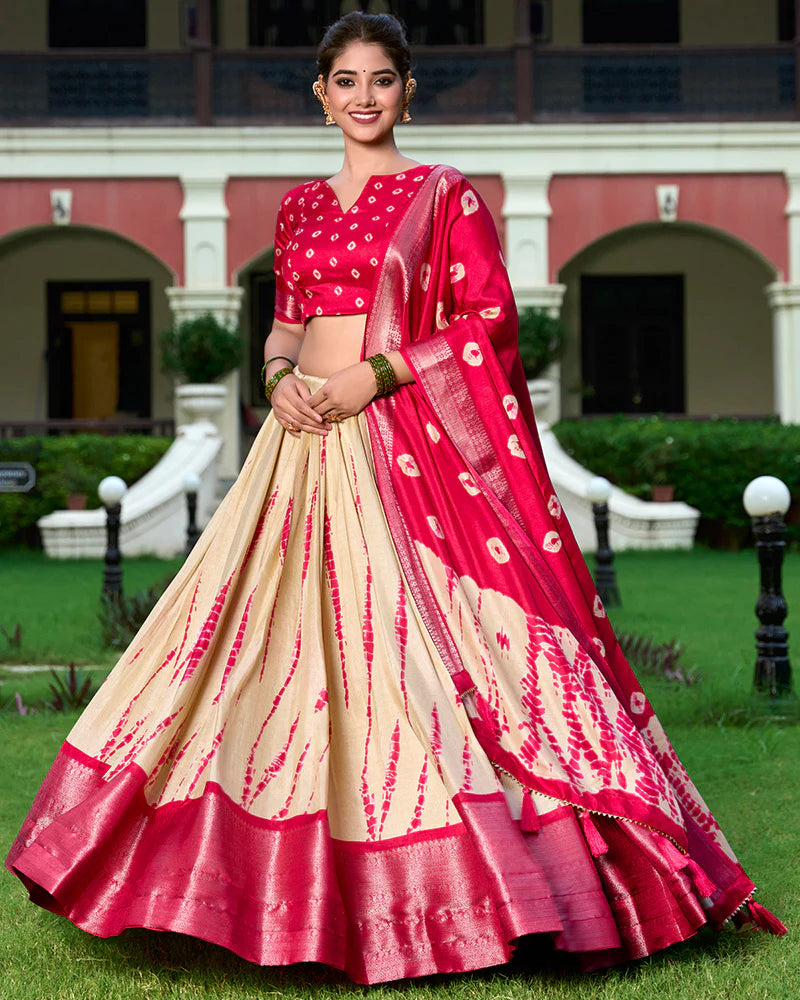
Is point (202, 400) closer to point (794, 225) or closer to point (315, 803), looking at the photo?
point (794, 225)

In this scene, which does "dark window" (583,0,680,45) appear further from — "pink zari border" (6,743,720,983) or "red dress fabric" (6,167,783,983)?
"pink zari border" (6,743,720,983)

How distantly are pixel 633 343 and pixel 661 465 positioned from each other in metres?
4.86

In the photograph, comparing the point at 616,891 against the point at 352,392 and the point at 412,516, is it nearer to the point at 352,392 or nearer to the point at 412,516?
the point at 412,516

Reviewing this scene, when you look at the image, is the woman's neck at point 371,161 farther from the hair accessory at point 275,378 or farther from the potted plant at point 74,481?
the potted plant at point 74,481

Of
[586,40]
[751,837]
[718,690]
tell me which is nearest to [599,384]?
[586,40]

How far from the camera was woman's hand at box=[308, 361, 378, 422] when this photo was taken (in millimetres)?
2830

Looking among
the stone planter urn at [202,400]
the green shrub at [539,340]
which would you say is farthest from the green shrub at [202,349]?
the green shrub at [539,340]

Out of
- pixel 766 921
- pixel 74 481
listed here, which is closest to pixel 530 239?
pixel 74 481

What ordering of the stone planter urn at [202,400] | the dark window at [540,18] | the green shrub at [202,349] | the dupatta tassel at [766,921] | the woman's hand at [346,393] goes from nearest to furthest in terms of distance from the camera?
the dupatta tassel at [766,921] < the woman's hand at [346,393] < the stone planter urn at [202,400] < the green shrub at [202,349] < the dark window at [540,18]

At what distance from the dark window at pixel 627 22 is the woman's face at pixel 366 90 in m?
14.9

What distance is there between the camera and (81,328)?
58.0ft

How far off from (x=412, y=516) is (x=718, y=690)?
301cm

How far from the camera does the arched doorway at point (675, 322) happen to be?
1762cm

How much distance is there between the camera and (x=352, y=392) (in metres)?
2.83
